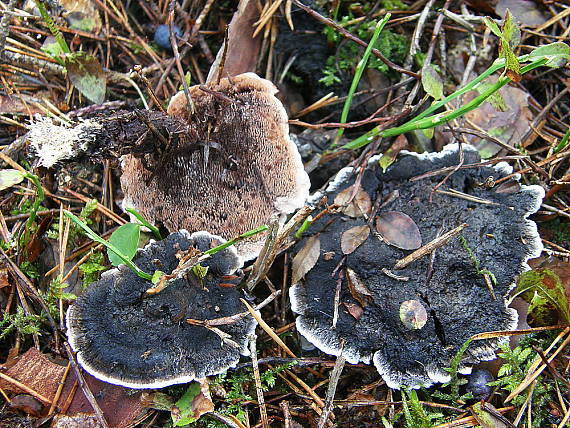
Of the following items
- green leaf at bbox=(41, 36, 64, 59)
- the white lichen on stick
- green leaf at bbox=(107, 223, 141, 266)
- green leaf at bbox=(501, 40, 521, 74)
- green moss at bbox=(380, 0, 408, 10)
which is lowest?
green leaf at bbox=(107, 223, 141, 266)

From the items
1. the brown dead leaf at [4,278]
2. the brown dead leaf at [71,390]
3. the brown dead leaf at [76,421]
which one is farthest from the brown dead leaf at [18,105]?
the brown dead leaf at [76,421]

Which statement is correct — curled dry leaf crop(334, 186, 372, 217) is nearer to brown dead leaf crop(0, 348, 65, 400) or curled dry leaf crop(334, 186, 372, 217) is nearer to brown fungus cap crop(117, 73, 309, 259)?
brown fungus cap crop(117, 73, 309, 259)

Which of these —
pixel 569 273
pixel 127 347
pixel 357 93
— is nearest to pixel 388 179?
pixel 357 93

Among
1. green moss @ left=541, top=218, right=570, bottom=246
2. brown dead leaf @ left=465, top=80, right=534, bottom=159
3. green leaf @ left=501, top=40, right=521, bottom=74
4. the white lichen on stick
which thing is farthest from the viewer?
brown dead leaf @ left=465, top=80, right=534, bottom=159

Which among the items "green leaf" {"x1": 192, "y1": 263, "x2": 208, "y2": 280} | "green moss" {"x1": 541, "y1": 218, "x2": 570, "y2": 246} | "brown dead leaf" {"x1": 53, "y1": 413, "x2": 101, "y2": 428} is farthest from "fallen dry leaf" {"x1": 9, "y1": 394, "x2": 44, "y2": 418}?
"green moss" {"x1": 541, "y1": 218, "x2": 570, "y2": 246}

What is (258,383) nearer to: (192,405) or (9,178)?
(192,405)

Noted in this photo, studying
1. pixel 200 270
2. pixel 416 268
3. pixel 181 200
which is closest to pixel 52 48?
pixel 181 200

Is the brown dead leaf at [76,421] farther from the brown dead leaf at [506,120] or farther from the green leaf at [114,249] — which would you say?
the brown dead leaf at [506,120]
